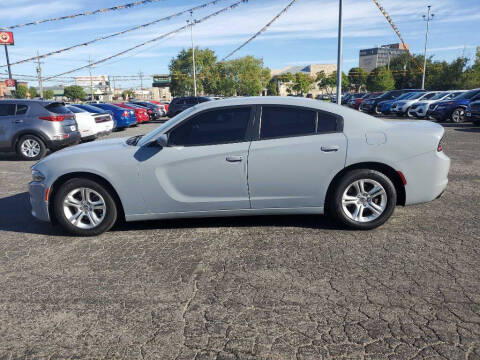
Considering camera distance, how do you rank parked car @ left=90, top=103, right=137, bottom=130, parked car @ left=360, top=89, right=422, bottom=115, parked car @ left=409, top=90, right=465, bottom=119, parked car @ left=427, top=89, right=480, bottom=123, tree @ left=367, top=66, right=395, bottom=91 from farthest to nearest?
tree @ left=367, top=66, right=395, bottom=91
parked car @ left=360, top=89, right=422, bottom=115
parked car @ left=409, top=90, right=465, bottom=119
parked car @ left=90, top=103, right=137, bottom=130
parked car @ left=427, top=89, right=480, bottom=123

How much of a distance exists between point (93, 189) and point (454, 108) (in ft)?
57.2

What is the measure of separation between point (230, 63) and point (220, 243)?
7377cm

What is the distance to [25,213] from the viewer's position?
18.0 feet

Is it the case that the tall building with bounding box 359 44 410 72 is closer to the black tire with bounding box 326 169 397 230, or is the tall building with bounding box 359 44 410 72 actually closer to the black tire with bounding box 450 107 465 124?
the black tire with bounding box 450 107 465 124

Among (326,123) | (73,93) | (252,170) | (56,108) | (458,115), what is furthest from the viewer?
(73,93)

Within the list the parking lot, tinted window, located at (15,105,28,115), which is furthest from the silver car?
tinted window, located at (15,105,28,115)

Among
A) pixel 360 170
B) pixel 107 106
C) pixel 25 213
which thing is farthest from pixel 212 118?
pixel 107 106

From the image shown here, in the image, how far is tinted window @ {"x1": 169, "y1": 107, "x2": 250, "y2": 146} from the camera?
4.33 meters

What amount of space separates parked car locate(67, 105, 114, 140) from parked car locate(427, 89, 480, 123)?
14.6m

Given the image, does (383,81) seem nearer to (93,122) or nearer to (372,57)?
(93,122)

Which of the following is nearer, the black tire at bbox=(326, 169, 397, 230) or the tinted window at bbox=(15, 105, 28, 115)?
the black tire at bbox=(326, 169, 397, 230)

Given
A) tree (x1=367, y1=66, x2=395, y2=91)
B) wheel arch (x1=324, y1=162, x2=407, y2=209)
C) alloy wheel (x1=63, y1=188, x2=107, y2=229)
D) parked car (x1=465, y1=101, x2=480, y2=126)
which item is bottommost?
alloy wheel (x1=63, y1=188, x2=107, y2=229)

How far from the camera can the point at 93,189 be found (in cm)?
437

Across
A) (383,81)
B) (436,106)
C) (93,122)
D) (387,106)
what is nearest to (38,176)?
(93,122)
